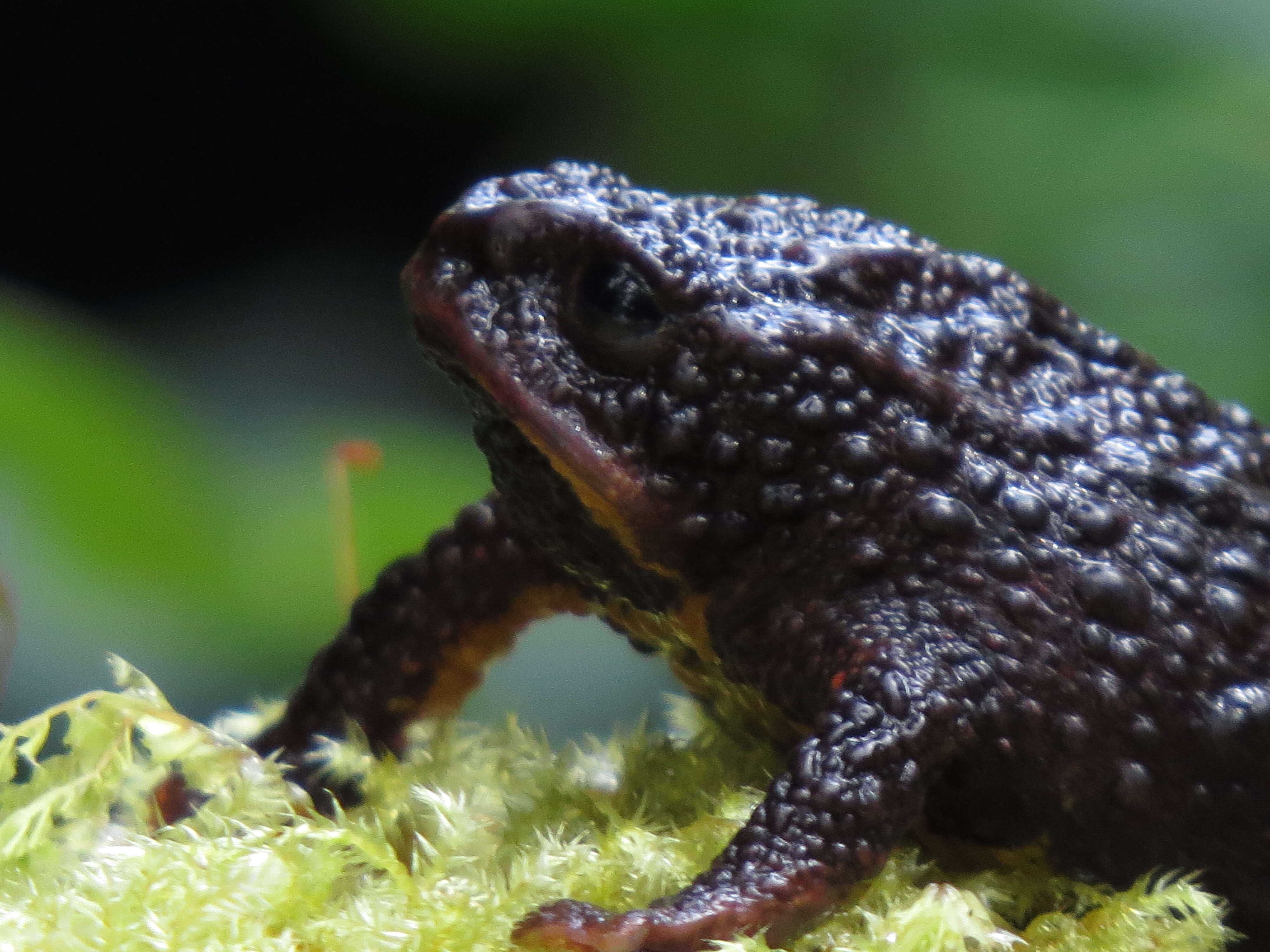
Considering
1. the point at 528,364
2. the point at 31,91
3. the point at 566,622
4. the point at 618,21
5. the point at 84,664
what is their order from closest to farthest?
the point at 528,364, the point at 84,664, the point at 566,622, the point at 618,21, the point at 31,91

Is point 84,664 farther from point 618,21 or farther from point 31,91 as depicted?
point 31,91

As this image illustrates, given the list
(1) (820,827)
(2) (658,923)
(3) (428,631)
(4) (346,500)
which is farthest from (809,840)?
(4) (346,500)

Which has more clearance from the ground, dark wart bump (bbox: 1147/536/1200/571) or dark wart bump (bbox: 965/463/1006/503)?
dark wart bump (bbox: 1147/536/1200/571)

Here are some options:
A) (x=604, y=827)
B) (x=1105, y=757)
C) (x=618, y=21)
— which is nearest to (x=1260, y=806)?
(x=1105, y=757)

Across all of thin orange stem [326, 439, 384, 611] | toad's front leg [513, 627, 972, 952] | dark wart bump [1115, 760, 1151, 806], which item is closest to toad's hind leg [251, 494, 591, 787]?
thin orange stem [326, 439, 384, 611]

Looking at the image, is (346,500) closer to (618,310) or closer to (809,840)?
(618,310)

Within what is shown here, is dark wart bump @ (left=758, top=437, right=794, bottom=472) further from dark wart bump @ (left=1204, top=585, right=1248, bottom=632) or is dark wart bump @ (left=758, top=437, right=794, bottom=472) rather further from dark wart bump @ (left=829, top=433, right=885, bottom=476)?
Result: dark wart bump @ (left=1204, top=585, right=1248, bottom=632)

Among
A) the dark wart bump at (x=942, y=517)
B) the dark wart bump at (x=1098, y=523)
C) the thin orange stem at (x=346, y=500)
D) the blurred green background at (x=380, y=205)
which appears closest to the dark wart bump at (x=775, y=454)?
the dark wart bump at (x=942, y=517)
